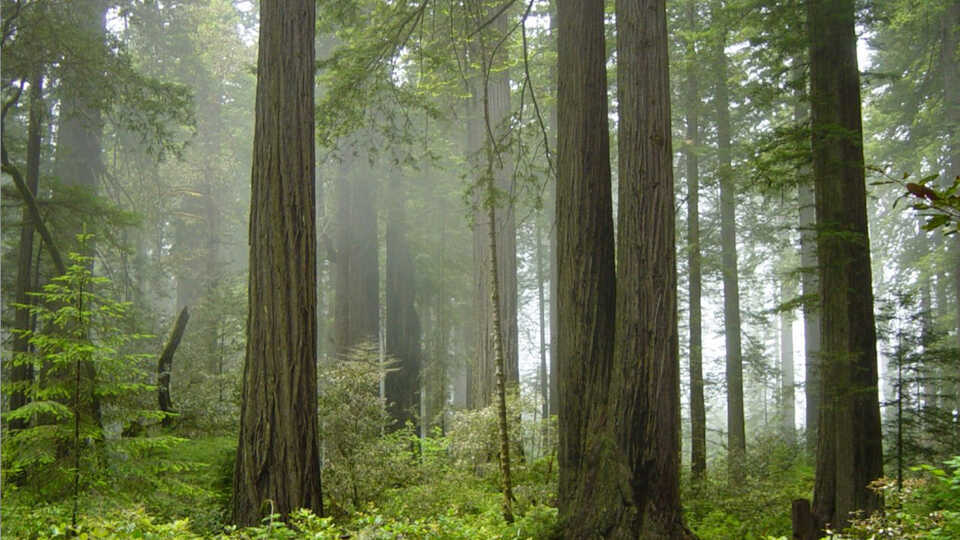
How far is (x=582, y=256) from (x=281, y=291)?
3.32 m

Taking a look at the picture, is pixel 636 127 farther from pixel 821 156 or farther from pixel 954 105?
pixel 954 105

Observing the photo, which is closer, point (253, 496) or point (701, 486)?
point (253, 496)

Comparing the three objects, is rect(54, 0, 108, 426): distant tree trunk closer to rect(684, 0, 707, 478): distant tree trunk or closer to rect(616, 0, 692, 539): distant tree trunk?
rect(616, 0, 692, 539): distant tree trunk

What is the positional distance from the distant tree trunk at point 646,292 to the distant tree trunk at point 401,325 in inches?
417

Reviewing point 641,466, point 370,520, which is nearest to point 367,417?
point 641,466

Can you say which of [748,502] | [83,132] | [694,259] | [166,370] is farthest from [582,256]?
[83,132]

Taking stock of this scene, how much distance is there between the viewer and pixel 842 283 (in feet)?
26.5

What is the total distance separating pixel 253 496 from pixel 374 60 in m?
6.54

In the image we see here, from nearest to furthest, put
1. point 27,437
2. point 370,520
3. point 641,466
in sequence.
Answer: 1. point 370,520
2. point 27,437
3. point 641,466

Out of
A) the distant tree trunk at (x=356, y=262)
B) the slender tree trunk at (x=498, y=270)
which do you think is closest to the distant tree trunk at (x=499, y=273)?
the slender tree trunk at (x=498, y=270)

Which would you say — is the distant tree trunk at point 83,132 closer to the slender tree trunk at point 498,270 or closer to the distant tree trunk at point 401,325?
the slender tree trunk at point 498,270

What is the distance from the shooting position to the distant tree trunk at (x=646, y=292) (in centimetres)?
679

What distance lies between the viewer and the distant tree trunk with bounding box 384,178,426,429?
17297mm

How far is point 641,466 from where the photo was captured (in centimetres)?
679
